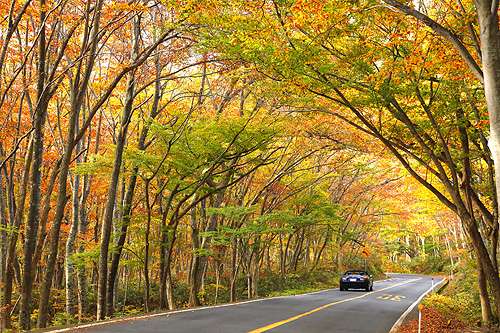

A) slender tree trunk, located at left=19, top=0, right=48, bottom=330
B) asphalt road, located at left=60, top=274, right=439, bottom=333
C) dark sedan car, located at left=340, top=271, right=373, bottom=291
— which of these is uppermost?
slender tree trunk, located at left=19, top=0, right=48, bottom=330

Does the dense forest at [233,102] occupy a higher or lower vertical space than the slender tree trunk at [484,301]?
higher

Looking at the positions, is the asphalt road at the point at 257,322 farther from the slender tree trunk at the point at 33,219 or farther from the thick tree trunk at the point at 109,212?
the thick tree trunk at the point at 109,212

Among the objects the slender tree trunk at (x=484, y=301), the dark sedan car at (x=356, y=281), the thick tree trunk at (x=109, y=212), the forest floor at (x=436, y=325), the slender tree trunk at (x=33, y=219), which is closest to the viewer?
the forest floor at (x=436, y=325)

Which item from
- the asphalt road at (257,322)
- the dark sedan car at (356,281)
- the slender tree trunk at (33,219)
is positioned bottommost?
the dark sedan car at (356,281)

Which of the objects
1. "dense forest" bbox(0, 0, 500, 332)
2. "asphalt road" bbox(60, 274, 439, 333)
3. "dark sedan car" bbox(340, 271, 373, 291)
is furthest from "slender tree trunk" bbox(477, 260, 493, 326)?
"dark sedan car" bbox(340, 271, 373, 291)

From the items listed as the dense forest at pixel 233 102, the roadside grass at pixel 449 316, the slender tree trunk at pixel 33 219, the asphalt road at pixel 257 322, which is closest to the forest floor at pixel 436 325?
the roadside grass at pixel 449 316

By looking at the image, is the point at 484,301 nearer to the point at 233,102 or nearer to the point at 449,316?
the point at 449,316

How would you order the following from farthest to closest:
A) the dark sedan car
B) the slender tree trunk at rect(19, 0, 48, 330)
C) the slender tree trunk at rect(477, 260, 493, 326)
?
the dark sedan car
the slender tree trunk at rect(477, 260, 493, 326)
the slender tree trunk at rect(19, 0, 48, 330)

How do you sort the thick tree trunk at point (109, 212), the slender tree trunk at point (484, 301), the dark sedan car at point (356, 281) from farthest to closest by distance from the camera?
the dark sedan car at point (356, 281), the thick tree trunk at point (109, 212), the slender tree trunk at point (484, 301)

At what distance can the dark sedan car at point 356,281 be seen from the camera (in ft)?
78.3

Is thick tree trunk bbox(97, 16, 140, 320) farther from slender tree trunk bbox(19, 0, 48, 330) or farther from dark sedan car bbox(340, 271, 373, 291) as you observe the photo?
dark sedan car bbox(340, 271, 373, 291)

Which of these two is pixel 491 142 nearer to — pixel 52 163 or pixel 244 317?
pixel 244 317

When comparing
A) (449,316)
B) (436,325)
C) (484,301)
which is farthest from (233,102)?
(484,301)

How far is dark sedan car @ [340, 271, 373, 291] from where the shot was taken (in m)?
23.9
